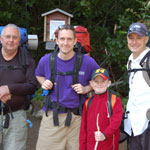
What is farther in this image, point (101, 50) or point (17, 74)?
point (101, 50)

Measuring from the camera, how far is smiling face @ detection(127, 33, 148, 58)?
3.18m

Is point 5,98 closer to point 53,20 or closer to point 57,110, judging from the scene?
point 57,110

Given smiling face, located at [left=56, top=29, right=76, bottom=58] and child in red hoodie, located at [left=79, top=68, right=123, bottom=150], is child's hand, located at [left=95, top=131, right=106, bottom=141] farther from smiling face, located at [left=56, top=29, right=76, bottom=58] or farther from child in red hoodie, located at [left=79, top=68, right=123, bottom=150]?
smiling face, located at [left=56, top=29, right=76, bottom=58]

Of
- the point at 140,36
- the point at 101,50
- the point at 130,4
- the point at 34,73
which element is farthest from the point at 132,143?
the point at 130,4

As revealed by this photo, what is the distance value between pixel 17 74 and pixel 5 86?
0.23m

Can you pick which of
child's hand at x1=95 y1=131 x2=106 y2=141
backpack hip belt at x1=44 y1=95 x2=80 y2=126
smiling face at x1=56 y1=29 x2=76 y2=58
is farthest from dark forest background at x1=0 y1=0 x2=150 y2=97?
child's hand at x1=95 y1=131 x2=106 y2=141

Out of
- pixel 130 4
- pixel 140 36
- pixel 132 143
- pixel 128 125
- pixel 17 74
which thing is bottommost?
pixel 132 143

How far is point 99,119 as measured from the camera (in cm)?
311

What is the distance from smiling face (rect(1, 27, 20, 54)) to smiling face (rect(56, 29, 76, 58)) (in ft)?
2.11

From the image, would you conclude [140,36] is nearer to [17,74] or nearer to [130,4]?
[17,74]

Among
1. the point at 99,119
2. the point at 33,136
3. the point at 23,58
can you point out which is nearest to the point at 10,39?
the point at 23,58

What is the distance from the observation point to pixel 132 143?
3.21m

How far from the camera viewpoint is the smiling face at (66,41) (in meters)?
3.20

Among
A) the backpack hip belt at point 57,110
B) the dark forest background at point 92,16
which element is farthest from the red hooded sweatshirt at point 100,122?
the dark forest background at point 92,16
